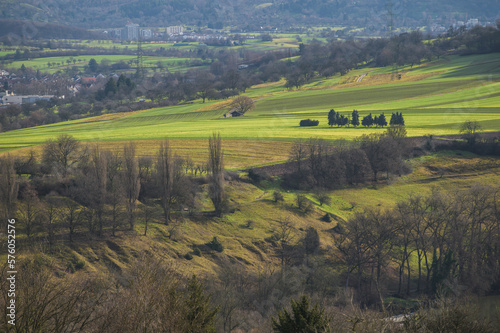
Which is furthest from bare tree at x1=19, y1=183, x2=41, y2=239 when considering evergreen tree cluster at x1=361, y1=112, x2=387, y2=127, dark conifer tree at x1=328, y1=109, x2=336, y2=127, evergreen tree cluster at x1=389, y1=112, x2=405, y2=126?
evergreen tree cluster at x1=389, y1=112, x2=405, y2=126

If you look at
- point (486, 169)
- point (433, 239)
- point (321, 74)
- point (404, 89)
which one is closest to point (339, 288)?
point (433, 239)

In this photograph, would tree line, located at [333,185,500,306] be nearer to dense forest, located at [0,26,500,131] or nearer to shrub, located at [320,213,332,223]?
shrub, located at [320,213,332,223]

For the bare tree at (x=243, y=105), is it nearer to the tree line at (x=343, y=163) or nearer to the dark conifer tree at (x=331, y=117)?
the dark conifer tree at (x=331, y=117)

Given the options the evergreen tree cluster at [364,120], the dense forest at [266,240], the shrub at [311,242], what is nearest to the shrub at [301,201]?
the dense forest at [266,240]

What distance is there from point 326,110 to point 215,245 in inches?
2304

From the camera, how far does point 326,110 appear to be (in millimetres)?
95562

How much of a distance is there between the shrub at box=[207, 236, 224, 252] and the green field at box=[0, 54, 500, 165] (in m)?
22.0

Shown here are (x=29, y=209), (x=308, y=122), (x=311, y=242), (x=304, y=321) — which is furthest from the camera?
(x=308, y=122)

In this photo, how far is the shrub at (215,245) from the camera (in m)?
42.7

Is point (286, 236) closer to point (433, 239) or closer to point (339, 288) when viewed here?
point (339, 288)

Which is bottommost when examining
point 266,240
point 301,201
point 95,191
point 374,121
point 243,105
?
point 266,240

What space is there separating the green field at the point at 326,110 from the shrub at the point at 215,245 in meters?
22.0

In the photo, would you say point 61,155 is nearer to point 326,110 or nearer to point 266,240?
point 266,240

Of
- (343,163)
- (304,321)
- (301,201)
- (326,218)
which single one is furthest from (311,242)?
(304,321)
